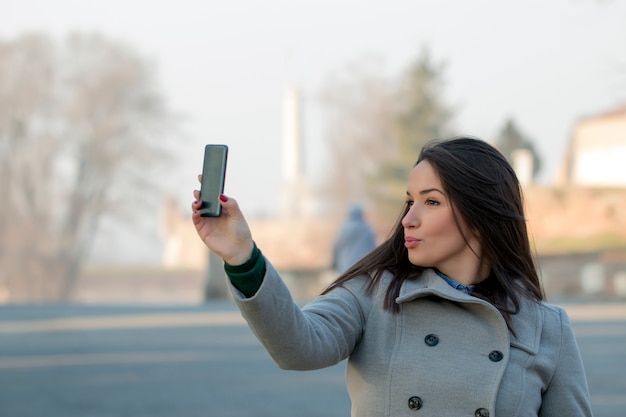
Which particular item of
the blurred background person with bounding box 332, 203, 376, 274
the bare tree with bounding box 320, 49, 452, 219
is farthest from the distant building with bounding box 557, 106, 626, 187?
the blurred background person with bounding box 332, 203, 376, 274

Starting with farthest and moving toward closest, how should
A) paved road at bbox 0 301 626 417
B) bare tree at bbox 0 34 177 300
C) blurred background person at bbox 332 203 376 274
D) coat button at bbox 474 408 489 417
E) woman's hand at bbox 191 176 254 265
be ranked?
1. bare tree at bbox 0 34 177 300
2. blurred background person at bbox 332 203 376 274
3. paved road at bbox 0 301 626 417
4. coat button at bbox 474 408 489 417
5. woman's hand at bbox 191 176 254 265

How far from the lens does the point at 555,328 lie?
2975 millimetres

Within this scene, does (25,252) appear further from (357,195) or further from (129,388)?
(129,388)

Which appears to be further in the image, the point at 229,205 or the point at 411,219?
the point at 411,219

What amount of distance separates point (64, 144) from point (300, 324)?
165 ft

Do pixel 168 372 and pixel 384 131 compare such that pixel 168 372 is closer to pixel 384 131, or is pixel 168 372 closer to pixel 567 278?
pixel 567 278

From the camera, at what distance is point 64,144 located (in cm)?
5197

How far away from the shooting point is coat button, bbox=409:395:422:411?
2.77m

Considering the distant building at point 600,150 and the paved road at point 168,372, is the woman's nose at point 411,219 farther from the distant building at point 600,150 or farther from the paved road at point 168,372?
the distant building at point 600,150

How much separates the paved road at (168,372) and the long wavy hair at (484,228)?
6.31m

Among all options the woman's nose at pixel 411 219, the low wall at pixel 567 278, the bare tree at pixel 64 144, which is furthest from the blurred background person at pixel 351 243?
the bare tree at pixel 64 144

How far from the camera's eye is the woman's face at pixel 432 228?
2932mm

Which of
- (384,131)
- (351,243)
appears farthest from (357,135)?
(351,243)

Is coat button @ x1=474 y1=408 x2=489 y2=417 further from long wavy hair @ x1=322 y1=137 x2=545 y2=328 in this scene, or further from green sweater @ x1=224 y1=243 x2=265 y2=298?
green sweater @ x1=224 y1=243 x2=265 y2=298
